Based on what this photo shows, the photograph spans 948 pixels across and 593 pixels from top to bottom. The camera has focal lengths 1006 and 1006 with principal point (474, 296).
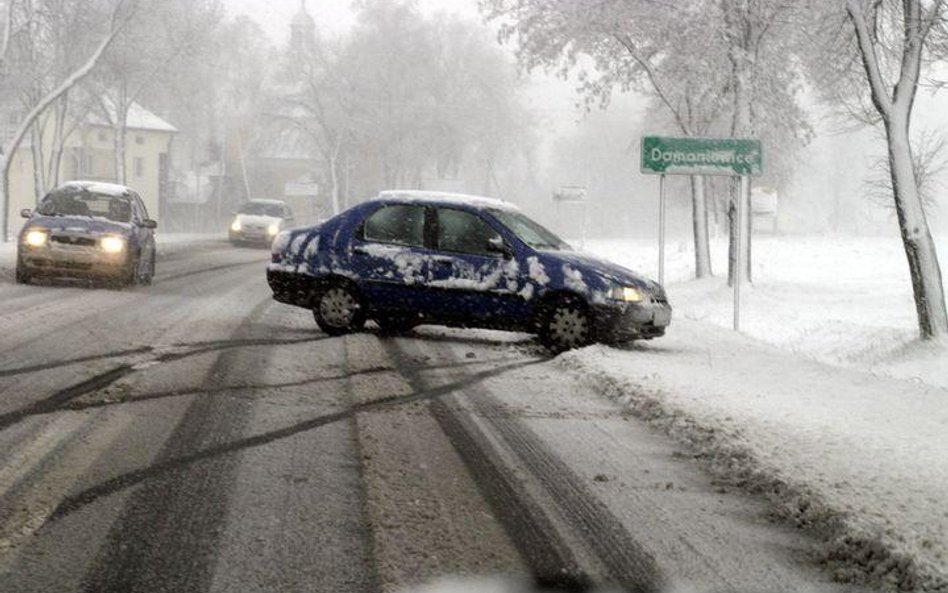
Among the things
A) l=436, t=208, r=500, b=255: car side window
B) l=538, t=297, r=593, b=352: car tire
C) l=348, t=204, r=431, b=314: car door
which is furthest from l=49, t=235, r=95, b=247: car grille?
l=538, t=297, r=593, b=352: car tire

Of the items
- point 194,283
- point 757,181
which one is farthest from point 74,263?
point 757,181

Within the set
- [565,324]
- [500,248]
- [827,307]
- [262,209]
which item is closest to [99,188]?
[500,248]

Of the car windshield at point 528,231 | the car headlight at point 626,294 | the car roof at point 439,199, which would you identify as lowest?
the car headlight at point 626,294

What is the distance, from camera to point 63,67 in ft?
125

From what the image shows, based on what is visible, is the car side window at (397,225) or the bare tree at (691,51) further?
the bare tree at (691,51)

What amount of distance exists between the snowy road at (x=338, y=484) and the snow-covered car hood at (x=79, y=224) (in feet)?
21.2

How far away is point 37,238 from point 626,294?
962cm

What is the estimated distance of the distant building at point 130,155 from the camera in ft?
205

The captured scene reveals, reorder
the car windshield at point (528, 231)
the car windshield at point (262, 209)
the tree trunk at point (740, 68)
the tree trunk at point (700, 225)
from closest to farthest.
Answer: the car windshield at point (528, 231) < the tree trunk at point (740, 68) < the tree trunk at point (700, 225) < the car windshield at point (262, 209)

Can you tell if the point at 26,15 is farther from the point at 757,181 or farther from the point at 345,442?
the point at 757,181

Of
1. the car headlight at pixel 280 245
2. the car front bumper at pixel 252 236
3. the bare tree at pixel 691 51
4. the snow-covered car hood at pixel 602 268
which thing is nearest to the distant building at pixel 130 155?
the car front bumper at pixel 252 236

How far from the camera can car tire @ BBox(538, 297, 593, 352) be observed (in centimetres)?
1096

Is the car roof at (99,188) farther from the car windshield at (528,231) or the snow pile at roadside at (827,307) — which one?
the snow pile at roadside at (827,307)

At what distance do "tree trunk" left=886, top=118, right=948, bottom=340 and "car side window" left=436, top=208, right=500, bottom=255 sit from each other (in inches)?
256
